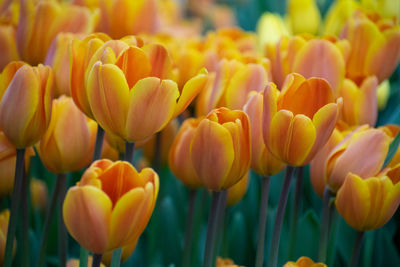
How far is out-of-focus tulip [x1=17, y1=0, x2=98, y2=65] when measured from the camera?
0.66 meters

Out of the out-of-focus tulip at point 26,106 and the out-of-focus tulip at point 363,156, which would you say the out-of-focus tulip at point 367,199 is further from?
the out-of-focus tulip at point 26,106

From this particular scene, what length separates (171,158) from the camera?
595 millimetres

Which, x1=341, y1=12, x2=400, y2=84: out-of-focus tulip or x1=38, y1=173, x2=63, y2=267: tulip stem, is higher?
x1=341, y1=12, x2=400, y2=84: out-of-focus tulip

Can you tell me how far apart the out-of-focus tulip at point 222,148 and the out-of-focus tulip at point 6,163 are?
18 centimetres

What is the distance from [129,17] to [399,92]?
0.45 m

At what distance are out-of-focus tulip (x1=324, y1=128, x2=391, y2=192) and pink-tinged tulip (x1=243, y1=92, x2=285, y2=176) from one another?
59mm

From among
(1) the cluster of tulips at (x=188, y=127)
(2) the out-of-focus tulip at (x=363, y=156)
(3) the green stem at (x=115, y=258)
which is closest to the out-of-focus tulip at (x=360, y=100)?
(1) the cluster of tulips at (x=188, y=127)

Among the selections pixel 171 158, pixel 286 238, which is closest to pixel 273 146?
pixel 171 158

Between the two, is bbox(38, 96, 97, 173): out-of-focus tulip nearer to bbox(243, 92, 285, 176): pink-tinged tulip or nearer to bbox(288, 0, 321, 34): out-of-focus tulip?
bbox(243, 92, 285, 176): pink-tinged tulip

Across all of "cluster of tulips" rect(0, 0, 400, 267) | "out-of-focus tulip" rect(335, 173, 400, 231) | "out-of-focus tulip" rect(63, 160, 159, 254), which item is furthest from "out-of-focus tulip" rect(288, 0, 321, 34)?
"out-of-focus tulip" rect(63, 160, 159, 254)

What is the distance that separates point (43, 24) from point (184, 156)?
0.25 m

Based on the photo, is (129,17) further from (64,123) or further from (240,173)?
(240,173)

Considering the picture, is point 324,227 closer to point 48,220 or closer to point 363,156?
point 363,156

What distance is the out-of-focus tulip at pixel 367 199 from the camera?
19.3 inches
